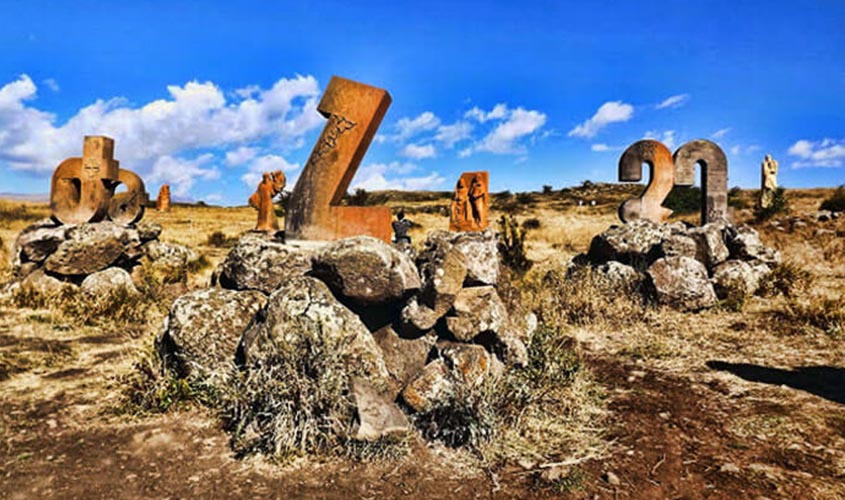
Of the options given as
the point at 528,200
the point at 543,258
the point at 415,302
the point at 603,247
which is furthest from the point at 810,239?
the point at 528,200

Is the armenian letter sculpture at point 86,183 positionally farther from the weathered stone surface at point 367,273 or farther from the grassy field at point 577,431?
the weathered stone surface at point 367,273

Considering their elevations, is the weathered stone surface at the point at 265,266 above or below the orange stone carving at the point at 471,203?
below

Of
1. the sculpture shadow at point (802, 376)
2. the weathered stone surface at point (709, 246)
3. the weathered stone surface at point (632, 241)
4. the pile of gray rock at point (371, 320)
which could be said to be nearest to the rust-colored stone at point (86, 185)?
the pile of gray rock at point (371, 320)

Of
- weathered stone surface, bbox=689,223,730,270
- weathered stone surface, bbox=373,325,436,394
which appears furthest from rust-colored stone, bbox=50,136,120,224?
weathered stone surface, bbox=689,223,730,270

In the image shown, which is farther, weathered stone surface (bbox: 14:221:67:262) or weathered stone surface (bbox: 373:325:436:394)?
weathered stone surface (bbox: 14:221:67:262)

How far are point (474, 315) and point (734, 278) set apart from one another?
7625mm

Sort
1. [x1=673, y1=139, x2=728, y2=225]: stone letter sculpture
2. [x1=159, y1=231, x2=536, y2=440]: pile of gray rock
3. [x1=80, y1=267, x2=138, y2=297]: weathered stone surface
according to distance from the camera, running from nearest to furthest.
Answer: [x1=159, y1=231, x2=536, y2=440]: pile of gray rock
[x1=80, y1=267, x2=138, y2=297]: weathered stone surface
[x1=673, y1=139, x2=728, y2=225]: stone letter sculpture

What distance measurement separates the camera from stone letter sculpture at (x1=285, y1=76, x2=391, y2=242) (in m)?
6.25

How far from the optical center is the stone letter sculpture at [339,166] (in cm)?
625

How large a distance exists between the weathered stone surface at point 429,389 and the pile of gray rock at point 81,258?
7.83m

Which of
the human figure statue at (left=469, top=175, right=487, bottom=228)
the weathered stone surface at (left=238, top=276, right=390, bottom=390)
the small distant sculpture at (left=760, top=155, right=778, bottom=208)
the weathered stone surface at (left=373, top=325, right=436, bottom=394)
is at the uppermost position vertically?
the small distant sculpture at (left=760, top=155, right=778, bottom=208)

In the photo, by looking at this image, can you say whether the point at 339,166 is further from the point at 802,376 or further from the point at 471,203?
the point at 471,203

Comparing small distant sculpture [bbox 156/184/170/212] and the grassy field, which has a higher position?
small distant sculpture [bbox 156/184/170/212]

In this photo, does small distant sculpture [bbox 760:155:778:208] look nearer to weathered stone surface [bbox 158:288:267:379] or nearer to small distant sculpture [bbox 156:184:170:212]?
weathered stone surface [bbox 158:288:267:379]
